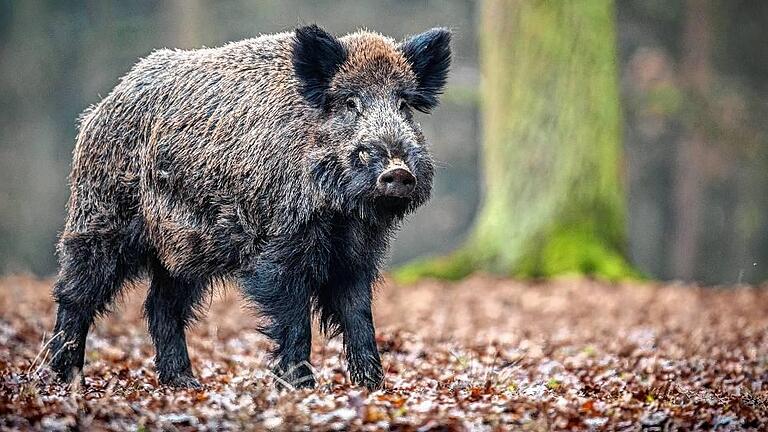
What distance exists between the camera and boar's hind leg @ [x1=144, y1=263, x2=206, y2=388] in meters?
7.71

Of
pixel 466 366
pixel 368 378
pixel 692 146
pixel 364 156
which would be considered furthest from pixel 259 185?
pixel 692 146

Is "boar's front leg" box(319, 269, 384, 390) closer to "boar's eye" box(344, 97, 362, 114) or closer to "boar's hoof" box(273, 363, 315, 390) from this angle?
"boar's hoof" box(273, 363, 315, 390)

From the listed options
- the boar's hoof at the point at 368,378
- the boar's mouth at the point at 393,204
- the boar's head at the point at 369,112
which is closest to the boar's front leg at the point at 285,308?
the boar's hoof at the point at 368,378

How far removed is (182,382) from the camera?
7508 mm

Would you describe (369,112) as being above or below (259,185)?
above

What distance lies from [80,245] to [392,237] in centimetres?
234

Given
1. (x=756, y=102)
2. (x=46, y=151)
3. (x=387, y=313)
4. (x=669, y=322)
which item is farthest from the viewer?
(x=46, y=151)

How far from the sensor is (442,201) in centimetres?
3628

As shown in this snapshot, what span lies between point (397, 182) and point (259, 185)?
1.05 metres

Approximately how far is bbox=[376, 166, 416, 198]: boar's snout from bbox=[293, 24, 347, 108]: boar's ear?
0.84 meters

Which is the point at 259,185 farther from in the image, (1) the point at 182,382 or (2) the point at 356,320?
(1) the point at 182,382

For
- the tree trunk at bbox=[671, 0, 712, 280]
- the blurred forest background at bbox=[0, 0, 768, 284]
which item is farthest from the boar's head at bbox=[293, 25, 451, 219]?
the tree trunk at bbox=[671, 0, 712, 280]

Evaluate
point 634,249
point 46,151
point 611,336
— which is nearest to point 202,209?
point 611,336

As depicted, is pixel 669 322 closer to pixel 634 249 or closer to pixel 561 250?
pixel 561 250
